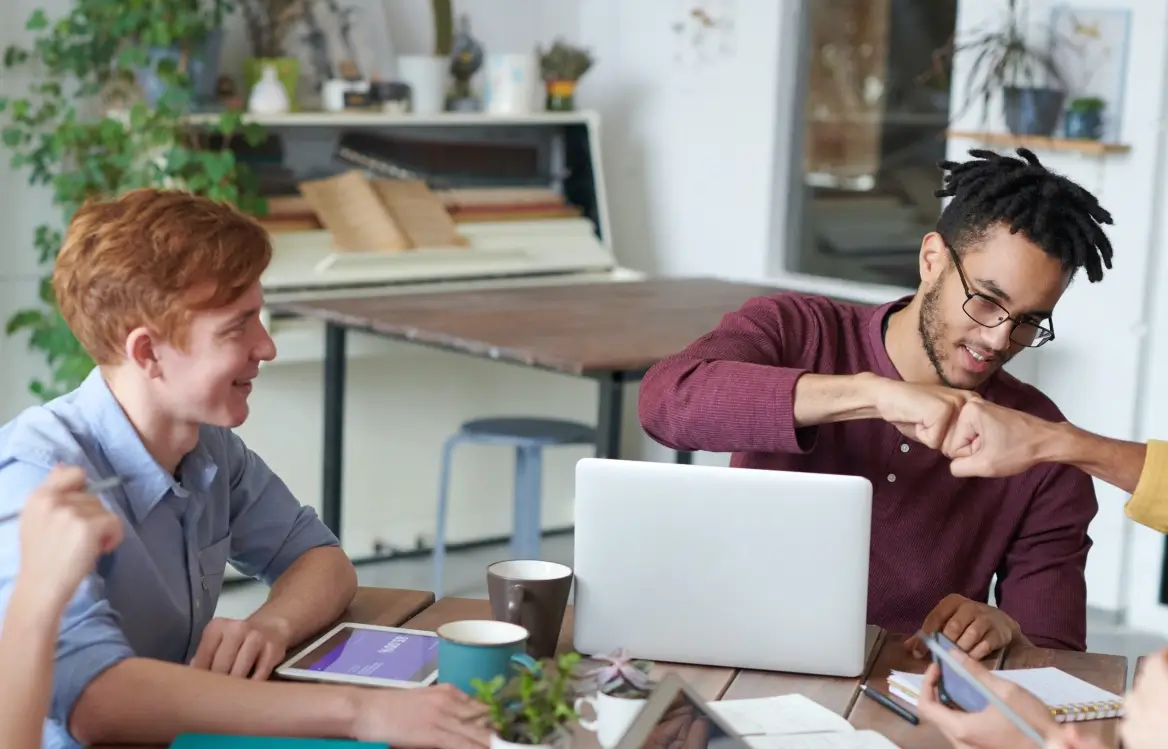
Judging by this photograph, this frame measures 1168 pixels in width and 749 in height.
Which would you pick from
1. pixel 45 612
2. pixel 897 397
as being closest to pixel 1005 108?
pixel 897 397

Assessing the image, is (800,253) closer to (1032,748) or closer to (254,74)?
(254,74)

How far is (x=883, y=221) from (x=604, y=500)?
10.4 feet

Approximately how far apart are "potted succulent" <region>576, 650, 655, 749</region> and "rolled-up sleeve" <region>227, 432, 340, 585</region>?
0.51 meters

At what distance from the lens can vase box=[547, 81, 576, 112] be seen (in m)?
4.86

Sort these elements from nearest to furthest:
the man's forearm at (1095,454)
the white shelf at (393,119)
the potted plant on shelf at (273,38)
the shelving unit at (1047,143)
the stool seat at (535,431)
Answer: the man's forearm at (1095,454) < the shelving unit at (1047,143) < the stool seat at (535,431) < the white shelf at (393,119) < the potted plant on shelf at (273,38)

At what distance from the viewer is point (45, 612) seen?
1.38m

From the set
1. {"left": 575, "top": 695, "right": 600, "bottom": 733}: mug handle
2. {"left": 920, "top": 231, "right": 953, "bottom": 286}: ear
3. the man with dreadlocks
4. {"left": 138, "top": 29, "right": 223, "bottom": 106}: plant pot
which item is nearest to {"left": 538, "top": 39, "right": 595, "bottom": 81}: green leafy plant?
{"left": 138, "top": 29, "right": 223, "bottom": 106}: plant pot

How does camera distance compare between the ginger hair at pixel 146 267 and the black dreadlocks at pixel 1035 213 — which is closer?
the ginger hair at pixel 146 267

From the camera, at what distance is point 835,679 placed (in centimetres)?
170

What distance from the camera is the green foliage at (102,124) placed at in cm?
399

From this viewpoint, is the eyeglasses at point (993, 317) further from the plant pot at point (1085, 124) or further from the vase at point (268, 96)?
the vase at point (268, 96)

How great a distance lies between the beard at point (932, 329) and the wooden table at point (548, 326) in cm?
124

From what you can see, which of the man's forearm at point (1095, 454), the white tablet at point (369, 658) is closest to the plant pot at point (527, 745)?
the white tablet at point (369, 658)

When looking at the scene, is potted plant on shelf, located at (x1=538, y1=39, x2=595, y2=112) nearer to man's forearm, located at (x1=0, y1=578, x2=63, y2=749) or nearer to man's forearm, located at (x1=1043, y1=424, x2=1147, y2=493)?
man's forearm, located at (x1=1043, y1=424, x2=1147, y2=493)
